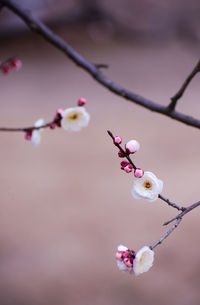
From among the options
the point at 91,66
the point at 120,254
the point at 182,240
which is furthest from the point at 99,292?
the point at 91,66

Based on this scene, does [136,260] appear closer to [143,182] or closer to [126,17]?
[143,182]

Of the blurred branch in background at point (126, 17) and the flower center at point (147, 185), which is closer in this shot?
the flower center at point (147, 185)

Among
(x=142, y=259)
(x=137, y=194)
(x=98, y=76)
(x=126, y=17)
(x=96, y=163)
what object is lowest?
(x=142, y=259)

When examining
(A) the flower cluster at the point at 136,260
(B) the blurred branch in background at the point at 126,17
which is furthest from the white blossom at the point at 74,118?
(B) the blurred branch in background at the point at 126,17

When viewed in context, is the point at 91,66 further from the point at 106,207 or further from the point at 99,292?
the point at 106,207

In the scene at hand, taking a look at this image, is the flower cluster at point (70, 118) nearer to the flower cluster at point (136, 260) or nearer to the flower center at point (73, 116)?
the flower center at point (73, 116)

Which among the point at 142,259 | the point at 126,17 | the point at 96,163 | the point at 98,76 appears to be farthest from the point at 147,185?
the point at 126,17

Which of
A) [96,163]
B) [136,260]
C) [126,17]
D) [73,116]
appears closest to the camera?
[136,260]
